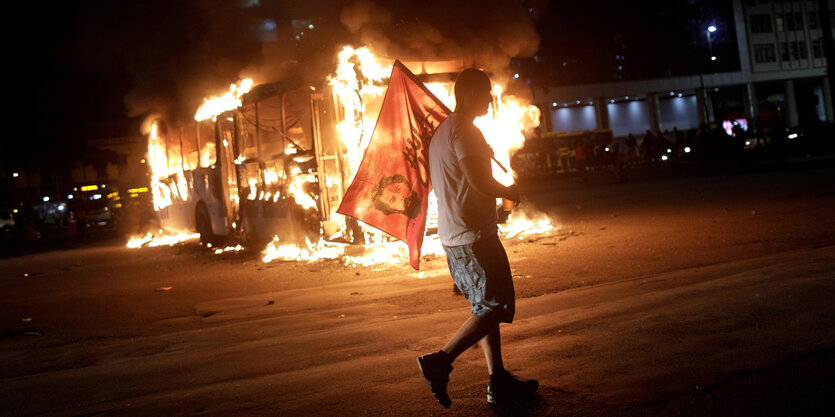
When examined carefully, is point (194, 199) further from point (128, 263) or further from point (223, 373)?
point (223, 373)

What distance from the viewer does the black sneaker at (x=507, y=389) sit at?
3896 mm

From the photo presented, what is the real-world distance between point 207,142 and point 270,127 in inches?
127

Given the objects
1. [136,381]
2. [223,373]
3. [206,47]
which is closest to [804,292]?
[223,373]

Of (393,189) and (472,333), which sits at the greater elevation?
(393,189)

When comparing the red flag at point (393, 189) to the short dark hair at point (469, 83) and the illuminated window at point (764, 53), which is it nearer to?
the short dark hair at point (469, 83)

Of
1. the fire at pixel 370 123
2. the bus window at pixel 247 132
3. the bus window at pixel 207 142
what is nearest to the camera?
the fire at pixel 370 123

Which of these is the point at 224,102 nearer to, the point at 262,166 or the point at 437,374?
the point at 262,166

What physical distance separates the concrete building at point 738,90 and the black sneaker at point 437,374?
47.1 m

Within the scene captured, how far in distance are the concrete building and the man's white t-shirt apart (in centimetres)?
4673

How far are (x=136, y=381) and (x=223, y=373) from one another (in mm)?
643

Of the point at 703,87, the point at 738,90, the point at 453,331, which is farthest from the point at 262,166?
the point at 738,90

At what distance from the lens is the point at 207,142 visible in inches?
587

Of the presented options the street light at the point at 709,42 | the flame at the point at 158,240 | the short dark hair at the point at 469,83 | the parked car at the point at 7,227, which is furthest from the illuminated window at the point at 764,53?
the short dark hair at the point at 469,83

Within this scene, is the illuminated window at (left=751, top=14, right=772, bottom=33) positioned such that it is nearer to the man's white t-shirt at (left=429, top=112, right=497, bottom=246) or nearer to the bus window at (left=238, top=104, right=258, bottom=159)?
the bus window at (left=238, top=104, right=258, bottom=159)
